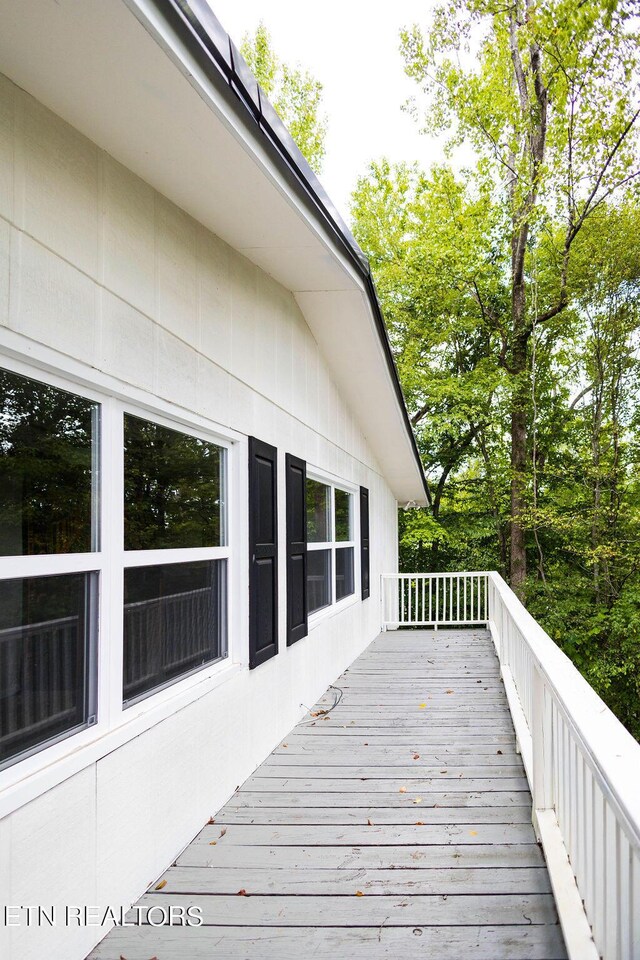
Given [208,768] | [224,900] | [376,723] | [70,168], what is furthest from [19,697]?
[376,723]

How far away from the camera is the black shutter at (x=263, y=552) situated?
4047mm

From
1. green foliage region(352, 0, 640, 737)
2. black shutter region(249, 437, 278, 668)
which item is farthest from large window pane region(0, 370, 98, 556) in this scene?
green foliage region(352, 0, 640, 737)

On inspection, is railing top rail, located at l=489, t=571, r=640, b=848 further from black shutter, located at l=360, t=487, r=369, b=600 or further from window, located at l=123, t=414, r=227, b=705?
black shutter, located at l=360, t=487, r=369, b=600

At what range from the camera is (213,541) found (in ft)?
12.2

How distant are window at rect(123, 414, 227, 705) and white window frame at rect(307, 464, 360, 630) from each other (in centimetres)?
217

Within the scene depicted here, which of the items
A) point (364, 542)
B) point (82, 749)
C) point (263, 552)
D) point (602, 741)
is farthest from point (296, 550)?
point (364, 542)

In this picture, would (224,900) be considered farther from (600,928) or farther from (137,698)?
(600,928)

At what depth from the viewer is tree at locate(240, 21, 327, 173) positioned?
1708cm

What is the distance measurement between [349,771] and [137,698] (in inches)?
72.6

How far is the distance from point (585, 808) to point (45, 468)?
206 cm

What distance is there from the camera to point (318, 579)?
6398 millimetres

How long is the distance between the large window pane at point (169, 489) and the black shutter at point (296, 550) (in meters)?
1.18

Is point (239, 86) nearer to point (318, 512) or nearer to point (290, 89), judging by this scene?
point (318, 512)

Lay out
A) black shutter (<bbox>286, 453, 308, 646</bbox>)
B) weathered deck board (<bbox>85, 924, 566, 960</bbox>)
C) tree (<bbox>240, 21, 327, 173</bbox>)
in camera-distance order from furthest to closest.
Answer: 1. tree (<bbox>240, 21, 327, 173</bbox>)
2. black shutter (<bbox>286, 453, 308, 646</bbox>)
3. weathered deck board (<bbox>85, 924, 566, 960</bbox>)
